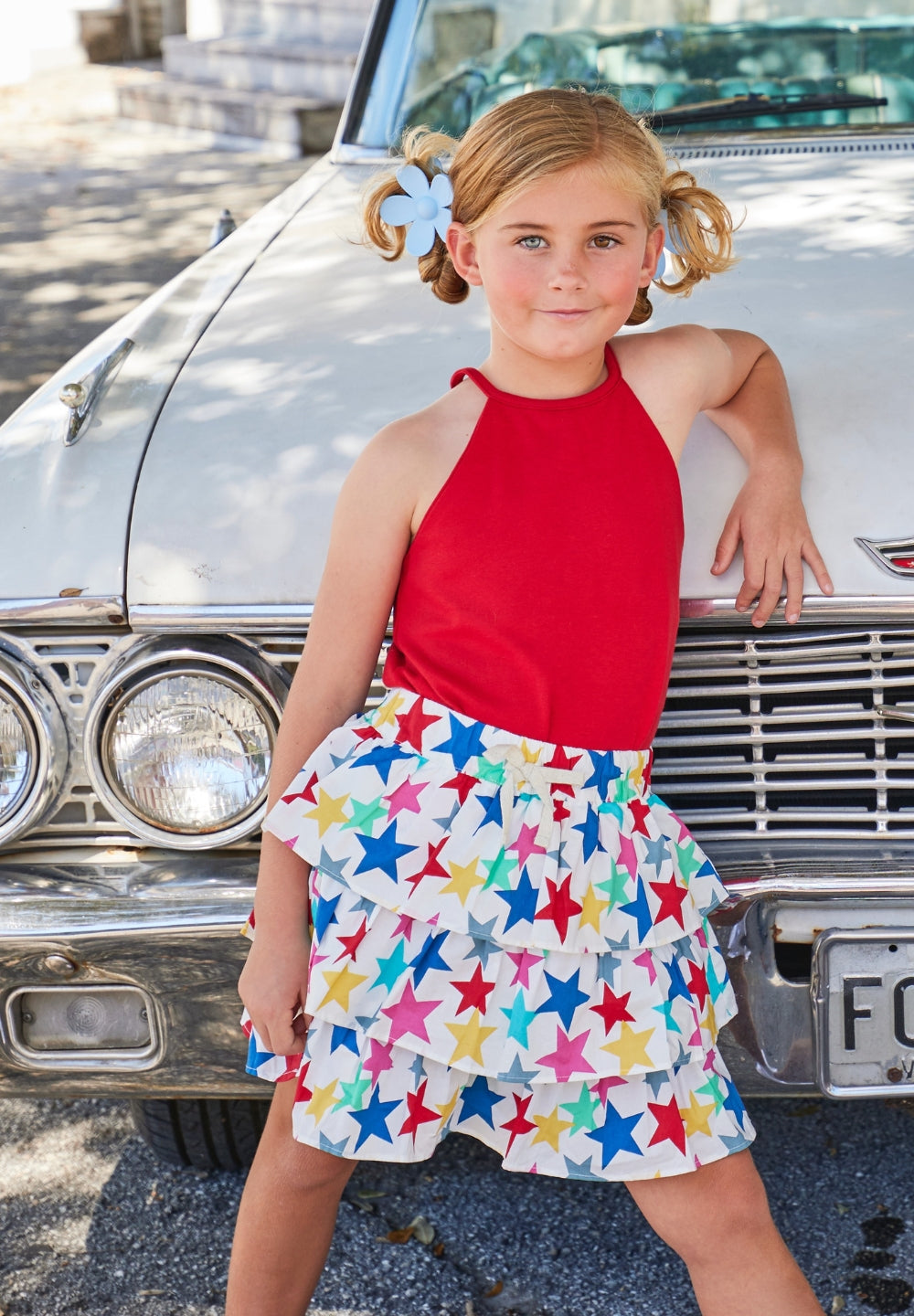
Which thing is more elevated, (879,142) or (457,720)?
(879,142)

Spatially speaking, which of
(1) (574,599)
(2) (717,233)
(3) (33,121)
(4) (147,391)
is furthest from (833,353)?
(3) (33,121)

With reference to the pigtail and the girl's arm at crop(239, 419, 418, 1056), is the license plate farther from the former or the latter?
the pigtail

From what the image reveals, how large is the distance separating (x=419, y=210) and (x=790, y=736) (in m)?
0.84

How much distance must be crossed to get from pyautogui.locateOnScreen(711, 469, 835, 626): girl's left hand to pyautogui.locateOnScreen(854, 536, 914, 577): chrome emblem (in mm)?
67

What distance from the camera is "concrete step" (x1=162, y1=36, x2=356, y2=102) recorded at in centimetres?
1223

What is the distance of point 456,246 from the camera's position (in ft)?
6.05

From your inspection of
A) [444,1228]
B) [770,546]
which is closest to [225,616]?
[770,546]

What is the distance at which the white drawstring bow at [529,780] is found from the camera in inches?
68.2

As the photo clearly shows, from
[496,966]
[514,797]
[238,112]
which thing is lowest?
[238,112]

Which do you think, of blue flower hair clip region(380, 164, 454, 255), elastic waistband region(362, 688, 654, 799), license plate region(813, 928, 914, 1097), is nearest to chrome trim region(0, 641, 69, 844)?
elastic waistband region(362, 688, 654, 799)

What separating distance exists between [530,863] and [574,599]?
31 cm

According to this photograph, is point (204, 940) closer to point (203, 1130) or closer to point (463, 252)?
point (203, 1130)

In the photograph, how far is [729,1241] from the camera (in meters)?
1.76

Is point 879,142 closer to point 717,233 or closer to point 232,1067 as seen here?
point 717,233
